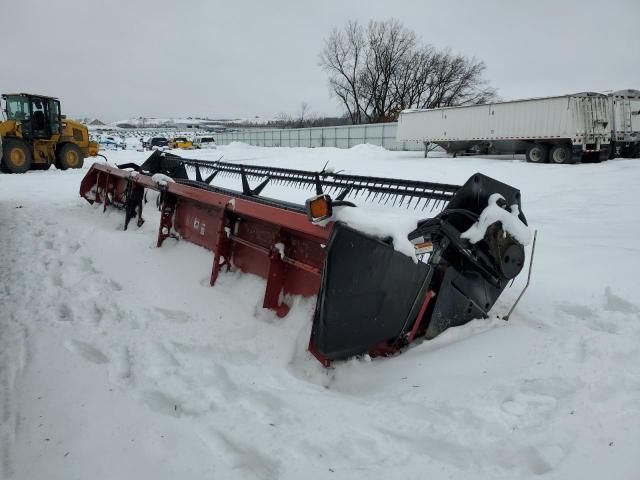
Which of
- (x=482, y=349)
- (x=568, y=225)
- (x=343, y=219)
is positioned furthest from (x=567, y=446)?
(x=568, y=225)

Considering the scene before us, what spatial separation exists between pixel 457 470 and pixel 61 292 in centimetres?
303

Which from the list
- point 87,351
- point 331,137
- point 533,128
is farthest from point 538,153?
point 331,137

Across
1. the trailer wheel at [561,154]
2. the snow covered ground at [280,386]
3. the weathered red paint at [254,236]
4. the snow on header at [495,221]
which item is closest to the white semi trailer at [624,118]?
the trailer wheel at [561,154]

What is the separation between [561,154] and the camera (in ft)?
48.3

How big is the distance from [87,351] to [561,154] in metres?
15.9

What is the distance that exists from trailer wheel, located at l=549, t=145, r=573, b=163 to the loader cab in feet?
54.5

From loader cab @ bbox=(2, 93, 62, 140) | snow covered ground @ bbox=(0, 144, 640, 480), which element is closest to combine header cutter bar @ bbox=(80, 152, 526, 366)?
snow covered ground @ bbox=(0, 144, 640, 480)

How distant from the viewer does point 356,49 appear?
42.0m

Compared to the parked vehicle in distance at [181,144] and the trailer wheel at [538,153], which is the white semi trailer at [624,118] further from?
the parked vehicle in distance at [181,144]

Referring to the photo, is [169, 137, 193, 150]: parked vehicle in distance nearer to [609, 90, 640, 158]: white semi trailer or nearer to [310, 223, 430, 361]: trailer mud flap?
[609, 90, 640, 158]: white semi trailer

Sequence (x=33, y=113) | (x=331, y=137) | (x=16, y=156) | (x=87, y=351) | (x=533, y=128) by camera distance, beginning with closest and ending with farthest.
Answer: (x=87, y=351)
(x=16, y=156)
(x=33, y=113)
(x=533, y=128)
(x=331, y=137)

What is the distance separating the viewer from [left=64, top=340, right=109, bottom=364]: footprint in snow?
244cm

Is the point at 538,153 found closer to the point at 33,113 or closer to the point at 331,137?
the point at 331,137

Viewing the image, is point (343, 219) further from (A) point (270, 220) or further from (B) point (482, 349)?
(B) point (482, 349)
